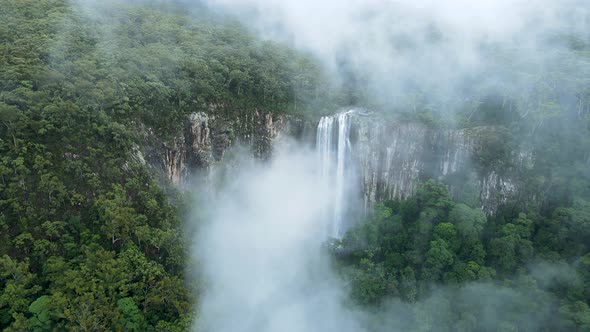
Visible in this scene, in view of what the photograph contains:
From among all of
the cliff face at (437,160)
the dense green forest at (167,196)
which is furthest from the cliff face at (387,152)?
the dense green forest at (167,196)

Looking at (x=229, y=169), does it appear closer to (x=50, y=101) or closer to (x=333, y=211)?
(x=333, y=211)

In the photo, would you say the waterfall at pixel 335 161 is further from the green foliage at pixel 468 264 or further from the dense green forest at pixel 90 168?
the dense green forest at pixel 90 168

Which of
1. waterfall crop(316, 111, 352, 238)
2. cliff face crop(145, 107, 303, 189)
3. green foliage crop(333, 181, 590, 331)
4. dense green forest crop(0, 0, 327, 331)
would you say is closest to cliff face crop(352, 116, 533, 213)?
waterfall crop(316, 111, 352, 238)

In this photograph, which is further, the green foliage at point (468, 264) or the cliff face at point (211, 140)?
the cliff face at point (211, 140)

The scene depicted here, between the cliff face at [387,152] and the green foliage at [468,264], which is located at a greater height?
the cliff face at [387,152]

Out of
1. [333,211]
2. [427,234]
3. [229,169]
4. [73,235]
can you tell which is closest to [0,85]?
[73,235]

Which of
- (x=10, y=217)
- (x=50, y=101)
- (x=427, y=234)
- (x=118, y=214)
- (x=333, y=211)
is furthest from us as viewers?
(x=333, y=211)
